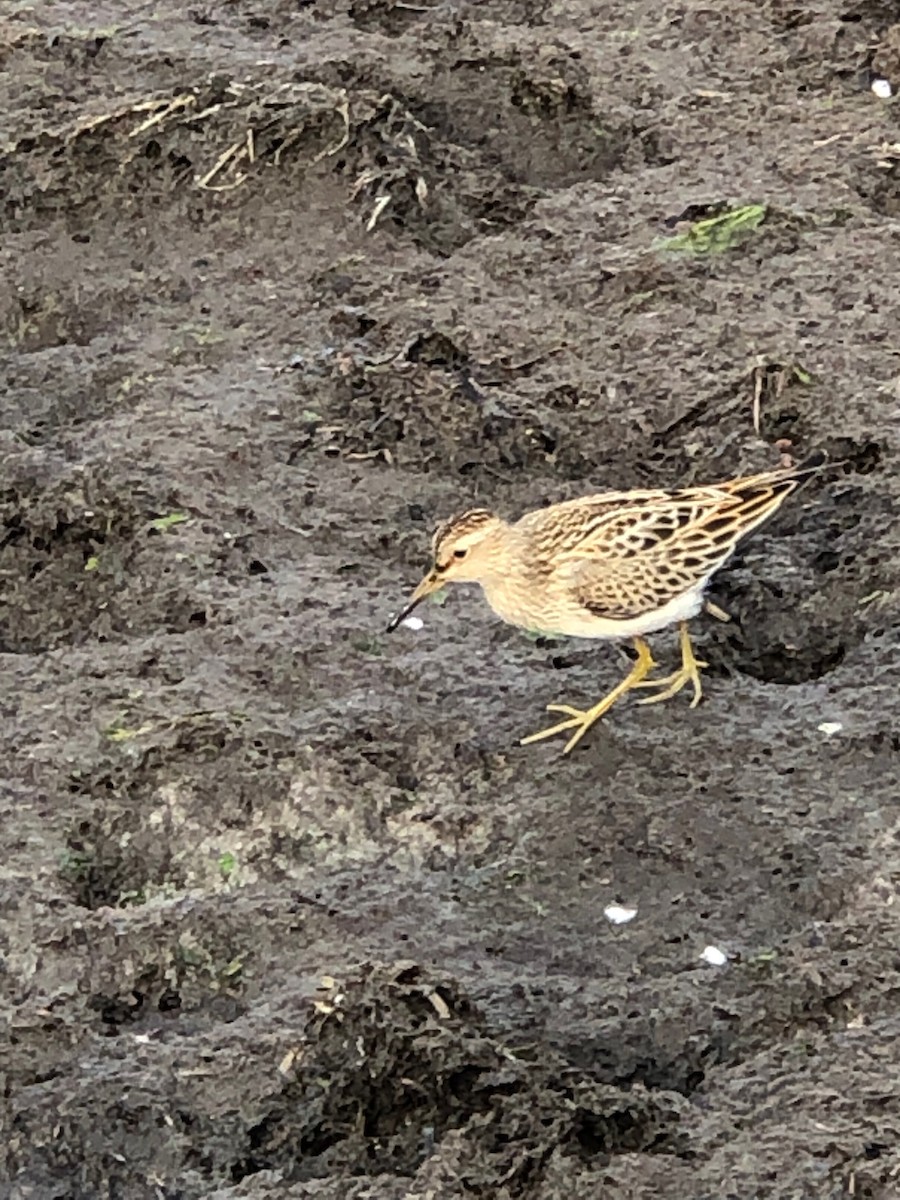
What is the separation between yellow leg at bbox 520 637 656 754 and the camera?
4.27 m

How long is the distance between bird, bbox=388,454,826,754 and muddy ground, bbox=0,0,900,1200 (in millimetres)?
120

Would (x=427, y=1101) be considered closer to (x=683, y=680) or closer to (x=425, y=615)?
(x=683, y=680)

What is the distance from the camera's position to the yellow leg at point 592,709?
14.0 feet

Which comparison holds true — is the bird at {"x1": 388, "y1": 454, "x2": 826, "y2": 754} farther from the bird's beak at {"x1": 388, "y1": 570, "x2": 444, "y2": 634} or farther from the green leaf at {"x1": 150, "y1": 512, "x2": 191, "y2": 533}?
the green leaf at {"x1": 150, "y1": 512, "x2": 191, "y2": 533}

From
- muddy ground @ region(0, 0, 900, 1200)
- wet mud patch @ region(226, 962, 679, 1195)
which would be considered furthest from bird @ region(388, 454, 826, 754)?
wet mud patch @ region(226, 962, 679, 1195)

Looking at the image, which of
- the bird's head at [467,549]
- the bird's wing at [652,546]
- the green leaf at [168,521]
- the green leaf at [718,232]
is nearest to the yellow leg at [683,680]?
the bird's wing at [652,546]

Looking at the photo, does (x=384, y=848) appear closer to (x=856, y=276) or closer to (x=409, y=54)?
(x=856, y=276)

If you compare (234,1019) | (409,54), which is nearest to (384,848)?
(234,1019)

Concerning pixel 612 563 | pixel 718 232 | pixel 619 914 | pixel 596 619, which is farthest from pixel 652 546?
pixel 718 232

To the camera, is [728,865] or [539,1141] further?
[728,865]

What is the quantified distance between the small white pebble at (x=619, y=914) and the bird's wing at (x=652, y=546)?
2.14ft

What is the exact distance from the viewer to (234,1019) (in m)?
3.73

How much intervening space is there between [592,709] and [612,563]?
1.00ft

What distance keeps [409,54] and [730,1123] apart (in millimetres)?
3998
